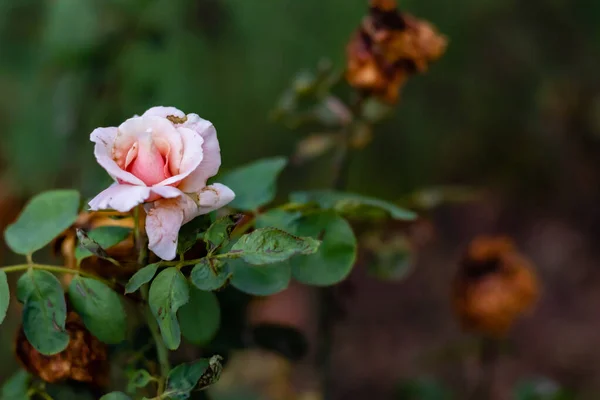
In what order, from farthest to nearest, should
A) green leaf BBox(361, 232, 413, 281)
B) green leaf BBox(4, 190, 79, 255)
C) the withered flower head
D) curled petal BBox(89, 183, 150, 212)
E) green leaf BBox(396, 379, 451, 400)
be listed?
green leaf BBox(396, 379, 451, 400) < green leaf BBox(361, 232, 413, 281) < the withered flower head < green leaf BBox(4, 190, 79, 255) < curled petal BBox(89, 183, 150, 212)

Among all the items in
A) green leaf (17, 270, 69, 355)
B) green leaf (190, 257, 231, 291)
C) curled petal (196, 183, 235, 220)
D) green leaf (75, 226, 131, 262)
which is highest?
curled petal (196, 183, 235, 220)

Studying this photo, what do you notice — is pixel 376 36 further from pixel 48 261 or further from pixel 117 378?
pixel 48 261

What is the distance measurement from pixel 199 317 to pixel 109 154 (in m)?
0.12

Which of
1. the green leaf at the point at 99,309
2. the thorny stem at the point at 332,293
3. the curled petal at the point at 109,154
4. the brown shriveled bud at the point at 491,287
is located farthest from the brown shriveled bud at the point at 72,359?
the brown shriveled bud at the point at 491,287

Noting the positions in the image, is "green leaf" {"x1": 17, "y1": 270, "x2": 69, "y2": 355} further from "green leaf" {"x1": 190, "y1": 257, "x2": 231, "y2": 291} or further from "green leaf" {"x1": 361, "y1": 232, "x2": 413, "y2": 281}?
"green leaf" {"x1": 361, "y1": 232, "x2": 413, "y2": 281}

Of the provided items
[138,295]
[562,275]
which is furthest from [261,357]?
[562,275]

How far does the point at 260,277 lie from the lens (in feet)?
1.50

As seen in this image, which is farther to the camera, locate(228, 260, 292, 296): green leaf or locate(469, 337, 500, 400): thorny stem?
locate(469, 337, 500, 400): thorny stem

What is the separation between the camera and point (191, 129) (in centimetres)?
41

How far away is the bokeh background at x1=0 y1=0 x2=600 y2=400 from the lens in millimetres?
914

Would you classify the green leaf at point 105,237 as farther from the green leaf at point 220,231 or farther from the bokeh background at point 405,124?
the bokeh background at point 405,124

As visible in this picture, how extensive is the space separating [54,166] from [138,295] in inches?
23.3

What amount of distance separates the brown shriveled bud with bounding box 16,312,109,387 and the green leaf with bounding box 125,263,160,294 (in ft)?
0.23


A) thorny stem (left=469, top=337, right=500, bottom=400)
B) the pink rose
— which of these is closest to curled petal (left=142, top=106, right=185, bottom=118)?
the pink rose
